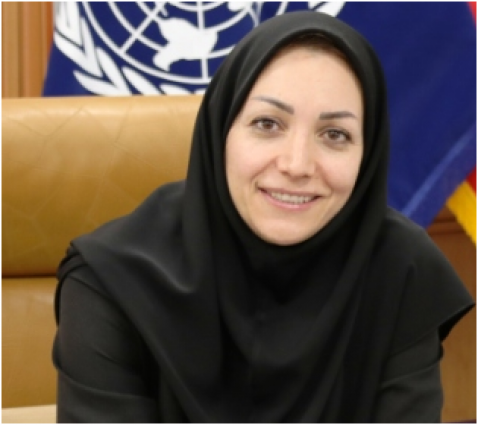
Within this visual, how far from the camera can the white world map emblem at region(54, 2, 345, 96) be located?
1816mm

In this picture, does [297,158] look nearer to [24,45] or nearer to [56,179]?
[56,179]

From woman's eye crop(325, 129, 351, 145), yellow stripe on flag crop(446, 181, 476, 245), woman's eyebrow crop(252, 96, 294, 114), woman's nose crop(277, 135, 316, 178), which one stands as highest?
woman's eyebrow crop(252, 96, 294, 114)

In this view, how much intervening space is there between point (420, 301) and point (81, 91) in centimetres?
105

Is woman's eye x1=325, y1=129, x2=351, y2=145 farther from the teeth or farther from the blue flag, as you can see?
the blue flag

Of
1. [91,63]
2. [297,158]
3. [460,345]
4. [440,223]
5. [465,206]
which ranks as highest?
[297,158]

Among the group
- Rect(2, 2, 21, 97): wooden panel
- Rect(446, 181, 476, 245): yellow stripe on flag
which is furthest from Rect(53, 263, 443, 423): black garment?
Rect(2, 2, 21, 97): wooden panel

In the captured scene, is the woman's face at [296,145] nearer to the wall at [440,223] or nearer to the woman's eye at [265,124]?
the woman's eye at [265,124]

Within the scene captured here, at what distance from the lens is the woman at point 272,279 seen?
986 millimetres

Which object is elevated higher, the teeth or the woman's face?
the woman's face

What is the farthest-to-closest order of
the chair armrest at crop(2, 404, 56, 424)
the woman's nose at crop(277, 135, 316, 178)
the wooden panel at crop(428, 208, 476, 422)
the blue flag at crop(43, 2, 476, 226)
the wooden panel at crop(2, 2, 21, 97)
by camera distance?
the wooden panel at crop(428, 208, 476, 422)
the wooden panel at crop(2, 2, 21, 97)
the blue flag at crop(43, 2, 476, 226)
the chair armrest at crop(2, 404, 56, 424)
the woman's nose at crop(277, 135, 316, 178)

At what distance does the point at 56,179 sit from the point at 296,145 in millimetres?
607

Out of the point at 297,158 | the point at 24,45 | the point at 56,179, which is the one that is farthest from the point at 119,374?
the point at 24,45

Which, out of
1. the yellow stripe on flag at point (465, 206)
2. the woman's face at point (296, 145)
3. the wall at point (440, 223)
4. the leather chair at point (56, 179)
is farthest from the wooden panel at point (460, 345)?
the woman's face at point (296, 145)

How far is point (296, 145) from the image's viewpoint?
96 cm
